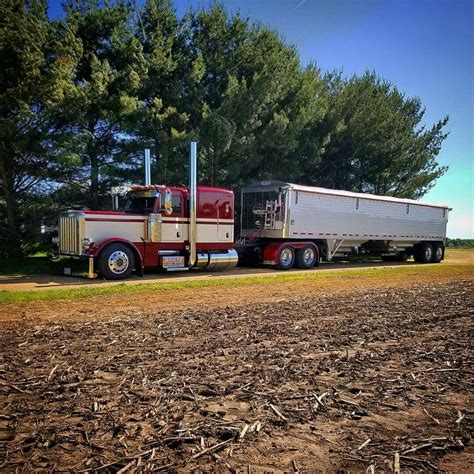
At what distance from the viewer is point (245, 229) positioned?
2041 centimetres

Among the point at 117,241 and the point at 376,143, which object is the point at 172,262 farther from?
the point at 376,143

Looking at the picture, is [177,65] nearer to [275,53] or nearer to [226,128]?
[226,128]

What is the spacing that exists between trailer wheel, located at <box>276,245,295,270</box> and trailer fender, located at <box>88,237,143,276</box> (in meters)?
6.36

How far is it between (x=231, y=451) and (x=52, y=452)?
1178 mm

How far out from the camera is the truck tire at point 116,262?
1373 centimetres

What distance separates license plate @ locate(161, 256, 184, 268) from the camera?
15.3 m

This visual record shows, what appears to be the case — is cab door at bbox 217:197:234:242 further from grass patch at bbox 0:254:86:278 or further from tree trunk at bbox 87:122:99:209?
tree trunk at bbox 87:122:99:209

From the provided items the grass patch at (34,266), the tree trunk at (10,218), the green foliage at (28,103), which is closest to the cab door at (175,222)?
the grass patch at (34,266)

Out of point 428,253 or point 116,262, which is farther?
point 428,253

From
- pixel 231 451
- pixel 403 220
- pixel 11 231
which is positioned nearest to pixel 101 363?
pixel 231 451

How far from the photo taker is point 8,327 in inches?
267

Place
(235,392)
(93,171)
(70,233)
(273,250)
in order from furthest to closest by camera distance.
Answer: (273,250) → (93,171) → (70,233) → (235,392)

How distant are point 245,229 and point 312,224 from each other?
119 inches

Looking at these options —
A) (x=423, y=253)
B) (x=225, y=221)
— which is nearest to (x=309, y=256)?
(x=225, y=221)
